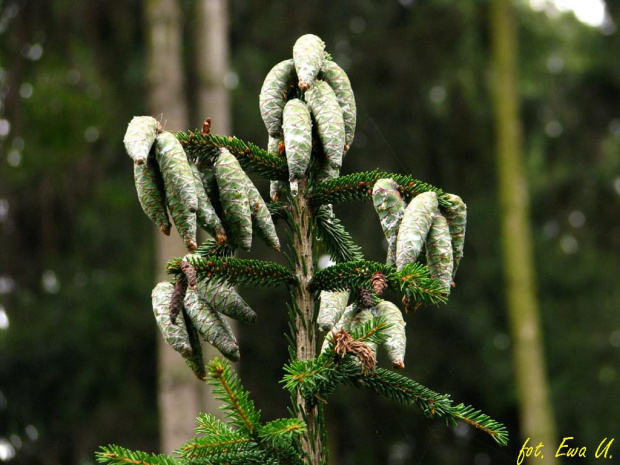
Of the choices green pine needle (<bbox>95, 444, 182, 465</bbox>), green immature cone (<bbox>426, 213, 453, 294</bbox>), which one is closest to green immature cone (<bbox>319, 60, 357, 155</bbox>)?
green immature cone (<bbox>426, 213, 453, 294</bbox>)

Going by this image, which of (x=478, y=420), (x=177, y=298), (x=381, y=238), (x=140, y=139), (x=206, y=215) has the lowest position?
(x=478, y=420)

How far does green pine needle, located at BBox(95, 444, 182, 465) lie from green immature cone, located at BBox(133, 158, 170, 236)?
11.3 inches

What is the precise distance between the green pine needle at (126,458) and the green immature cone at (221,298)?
224 millimetres

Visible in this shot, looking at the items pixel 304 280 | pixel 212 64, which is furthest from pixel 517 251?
pixel 304 280

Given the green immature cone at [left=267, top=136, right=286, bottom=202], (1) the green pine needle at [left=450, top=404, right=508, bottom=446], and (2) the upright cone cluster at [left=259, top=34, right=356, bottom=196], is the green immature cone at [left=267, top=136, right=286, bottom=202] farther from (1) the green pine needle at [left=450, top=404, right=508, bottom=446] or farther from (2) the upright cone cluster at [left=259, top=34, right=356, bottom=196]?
(1) the green pine needle at [left=450, top=404, right=508, bottom=446]

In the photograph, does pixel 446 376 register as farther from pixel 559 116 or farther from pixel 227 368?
pixel 227 368

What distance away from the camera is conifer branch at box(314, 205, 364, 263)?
4.20 feet

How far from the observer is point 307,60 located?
1.16 meters

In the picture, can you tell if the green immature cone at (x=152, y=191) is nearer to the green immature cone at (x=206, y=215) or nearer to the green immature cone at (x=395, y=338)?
the green immature cone at (x=206, y=215)

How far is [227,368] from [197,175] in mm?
281

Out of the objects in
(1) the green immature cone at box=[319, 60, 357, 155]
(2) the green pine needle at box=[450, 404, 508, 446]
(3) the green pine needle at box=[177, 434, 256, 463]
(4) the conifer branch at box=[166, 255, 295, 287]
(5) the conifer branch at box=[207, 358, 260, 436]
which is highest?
(1) the green immature cone at box=[319, 60, 357, 155]

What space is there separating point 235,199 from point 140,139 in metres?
0.15

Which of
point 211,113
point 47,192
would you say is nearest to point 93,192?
point 47,192

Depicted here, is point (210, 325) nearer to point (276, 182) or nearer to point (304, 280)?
point (304, 280)
